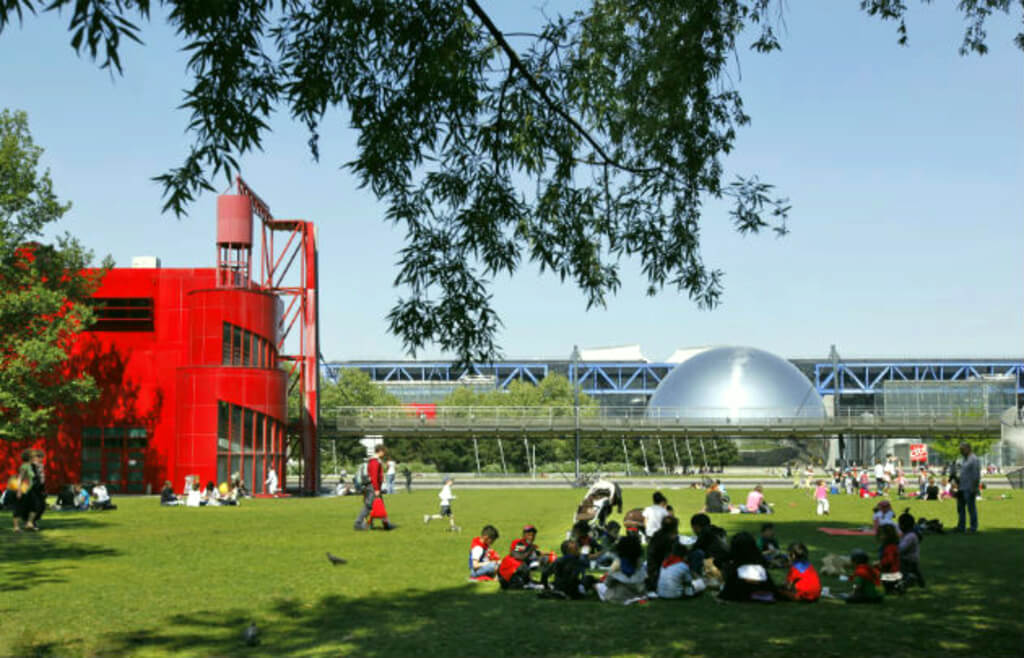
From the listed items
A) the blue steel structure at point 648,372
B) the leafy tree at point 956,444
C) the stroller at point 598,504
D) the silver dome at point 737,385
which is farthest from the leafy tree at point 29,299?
the blue steel structure at point 648,372

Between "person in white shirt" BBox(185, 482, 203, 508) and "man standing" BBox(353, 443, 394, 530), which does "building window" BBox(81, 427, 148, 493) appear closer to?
"person in white shirt" BBox(185, 482, 203, 508)

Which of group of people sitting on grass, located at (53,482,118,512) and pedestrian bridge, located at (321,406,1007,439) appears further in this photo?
pedestrian bridge, located at (321,406,1007,439)

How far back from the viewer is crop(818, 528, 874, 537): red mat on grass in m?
22.6

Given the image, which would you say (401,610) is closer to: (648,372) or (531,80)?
(531,80)

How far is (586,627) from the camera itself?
10.8 m

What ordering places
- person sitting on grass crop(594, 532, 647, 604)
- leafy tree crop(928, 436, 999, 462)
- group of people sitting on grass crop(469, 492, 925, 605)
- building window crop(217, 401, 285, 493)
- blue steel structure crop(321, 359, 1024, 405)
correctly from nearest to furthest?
1. group of people sitting on grass crop(469, 492, 925, 605)
2. person sitting on grass crop(594, 532, 647, 604)
3. building window crop(217, 401, 285, 493)
4. leafy tree crop(928, 436, 999, 462)
5. blue steel structure crop(321, 359, 1024, 405)

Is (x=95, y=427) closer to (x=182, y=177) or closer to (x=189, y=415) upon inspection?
(x=189, y=415)

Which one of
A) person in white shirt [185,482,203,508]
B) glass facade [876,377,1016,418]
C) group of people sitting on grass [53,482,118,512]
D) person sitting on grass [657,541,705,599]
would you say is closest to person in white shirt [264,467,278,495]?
person in white shirt [185,482,203,508]

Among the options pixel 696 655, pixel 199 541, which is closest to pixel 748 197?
pixel 696 655

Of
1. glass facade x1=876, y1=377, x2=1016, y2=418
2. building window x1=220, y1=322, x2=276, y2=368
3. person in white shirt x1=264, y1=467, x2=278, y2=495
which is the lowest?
person in white shirt x1=264, y1=467, x2=278, y2=495

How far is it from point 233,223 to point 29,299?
45.9 ft

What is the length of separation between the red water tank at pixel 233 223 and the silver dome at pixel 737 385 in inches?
3026

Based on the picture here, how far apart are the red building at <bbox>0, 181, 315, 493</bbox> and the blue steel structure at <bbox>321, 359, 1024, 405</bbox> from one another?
4197 inches

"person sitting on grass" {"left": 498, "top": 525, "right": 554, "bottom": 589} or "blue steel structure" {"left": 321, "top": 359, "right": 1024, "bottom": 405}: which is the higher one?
"blue steel structure" {"left": 321, "top": 359, "right": 1024, "bottom": 405}
